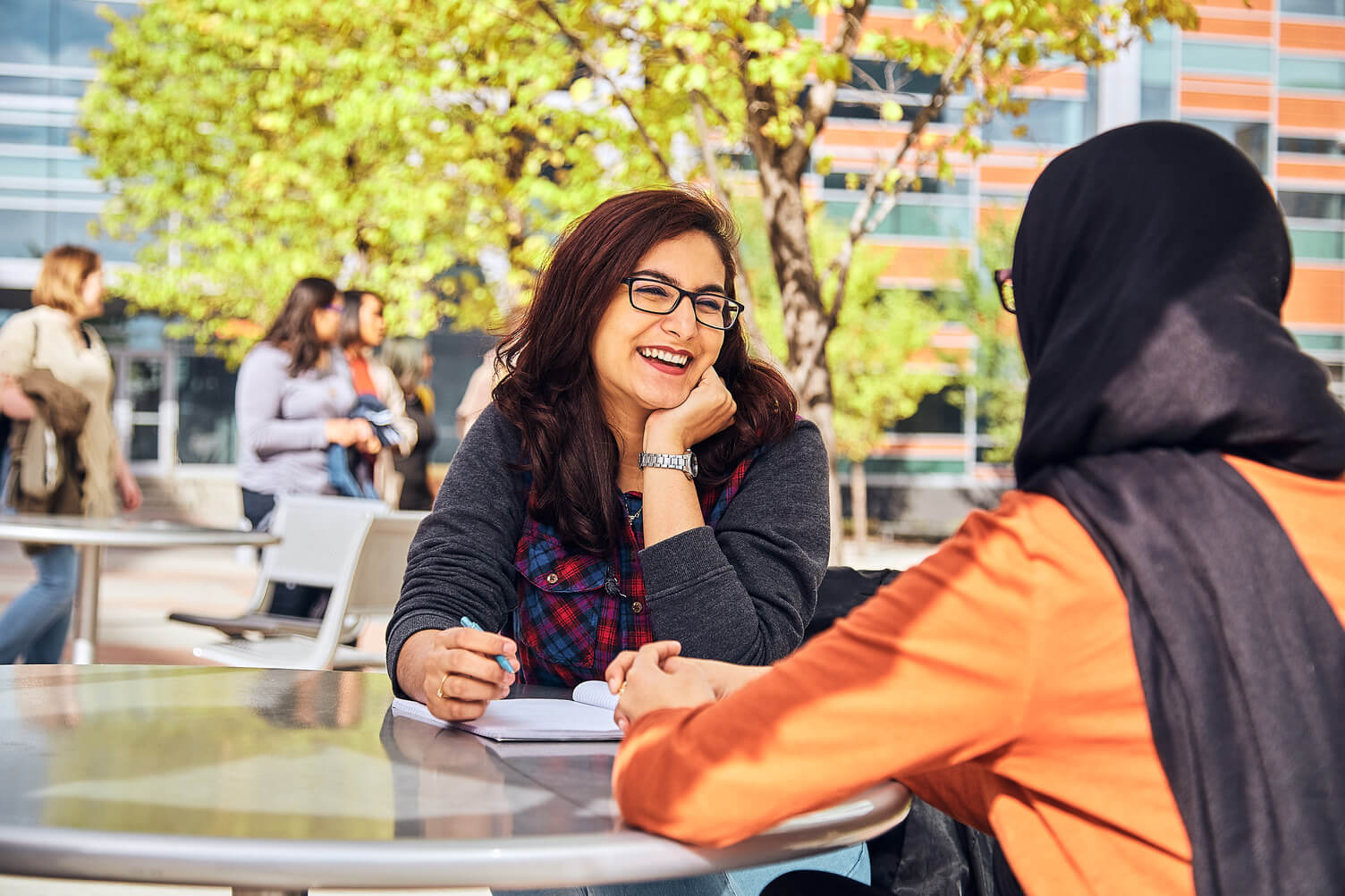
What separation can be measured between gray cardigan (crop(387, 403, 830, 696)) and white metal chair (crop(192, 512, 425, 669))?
7.31 ft

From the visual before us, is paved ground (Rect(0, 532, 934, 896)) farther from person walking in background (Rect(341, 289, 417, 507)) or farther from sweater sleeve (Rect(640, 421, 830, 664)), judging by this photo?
sweater sleeve (Rect(640, 421, 830, 664))

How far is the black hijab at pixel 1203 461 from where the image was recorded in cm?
110

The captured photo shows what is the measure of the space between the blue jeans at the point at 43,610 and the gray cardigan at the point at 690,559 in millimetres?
3666

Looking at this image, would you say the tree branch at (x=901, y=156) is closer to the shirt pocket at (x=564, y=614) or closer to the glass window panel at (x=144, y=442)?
the shirt pocket at (x=564, y=614)

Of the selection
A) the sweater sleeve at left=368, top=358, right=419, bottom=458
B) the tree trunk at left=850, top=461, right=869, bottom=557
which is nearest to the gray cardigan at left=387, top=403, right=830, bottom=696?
the sweater sleeve at left=368, top=358, right=419, bottom=458

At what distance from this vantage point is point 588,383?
246cm

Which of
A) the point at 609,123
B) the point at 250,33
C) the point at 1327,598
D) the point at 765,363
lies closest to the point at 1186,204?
the point at 1327,598

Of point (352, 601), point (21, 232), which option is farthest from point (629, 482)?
point (21, 232)

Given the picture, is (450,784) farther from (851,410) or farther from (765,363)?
(851,410)

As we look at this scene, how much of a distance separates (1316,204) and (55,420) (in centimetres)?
3016

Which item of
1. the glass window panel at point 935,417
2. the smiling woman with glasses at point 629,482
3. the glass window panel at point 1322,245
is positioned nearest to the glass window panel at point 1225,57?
the glass window panel at point 1322,245

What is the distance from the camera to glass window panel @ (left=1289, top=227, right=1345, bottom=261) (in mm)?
29344

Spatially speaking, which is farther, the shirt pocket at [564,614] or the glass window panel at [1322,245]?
the glass window panel at [1322,245]

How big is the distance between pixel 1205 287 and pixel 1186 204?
0.28 ft
